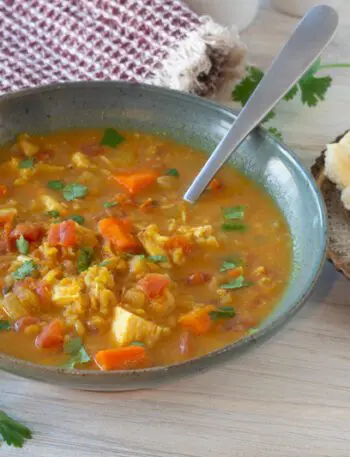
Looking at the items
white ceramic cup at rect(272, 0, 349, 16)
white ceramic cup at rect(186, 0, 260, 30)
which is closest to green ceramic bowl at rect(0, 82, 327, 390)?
white ceramic cup at rect(186, 0, 260, 30)

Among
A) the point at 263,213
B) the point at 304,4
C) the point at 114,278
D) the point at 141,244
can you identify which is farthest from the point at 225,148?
the point at 304,4

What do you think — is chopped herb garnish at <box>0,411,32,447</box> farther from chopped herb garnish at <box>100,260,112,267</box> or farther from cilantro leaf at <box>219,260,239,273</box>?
cilantro leaf at <box>219,260,239,273</box>

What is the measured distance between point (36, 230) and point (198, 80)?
3.15 ft

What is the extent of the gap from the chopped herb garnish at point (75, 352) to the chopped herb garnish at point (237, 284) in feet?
1.37

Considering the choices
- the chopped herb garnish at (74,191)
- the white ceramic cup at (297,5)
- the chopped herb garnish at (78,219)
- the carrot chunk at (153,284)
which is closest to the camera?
the carrot chunk at (153,284)

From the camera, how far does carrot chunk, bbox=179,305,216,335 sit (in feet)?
6.28

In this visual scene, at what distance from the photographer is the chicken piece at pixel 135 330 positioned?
1862 millimetres

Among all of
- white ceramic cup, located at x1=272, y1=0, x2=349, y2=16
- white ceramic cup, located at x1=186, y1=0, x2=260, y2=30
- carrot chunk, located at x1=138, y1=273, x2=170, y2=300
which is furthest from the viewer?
white ceramic cup, located at x1=272, y1=0, x2=349, y2=16

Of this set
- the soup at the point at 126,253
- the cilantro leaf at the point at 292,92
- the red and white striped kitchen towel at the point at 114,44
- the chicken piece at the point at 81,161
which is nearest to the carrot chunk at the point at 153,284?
the soup at the point at 126,253

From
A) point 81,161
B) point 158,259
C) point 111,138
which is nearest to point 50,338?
point 158,259

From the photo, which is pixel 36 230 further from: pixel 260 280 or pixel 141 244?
pixel 260 280

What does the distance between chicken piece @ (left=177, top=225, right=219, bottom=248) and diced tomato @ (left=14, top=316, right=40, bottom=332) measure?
50 cm

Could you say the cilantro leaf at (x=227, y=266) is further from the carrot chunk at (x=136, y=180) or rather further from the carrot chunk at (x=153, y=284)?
the carrot chunk at (x=136, y=180)

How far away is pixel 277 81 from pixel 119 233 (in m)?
0.71
